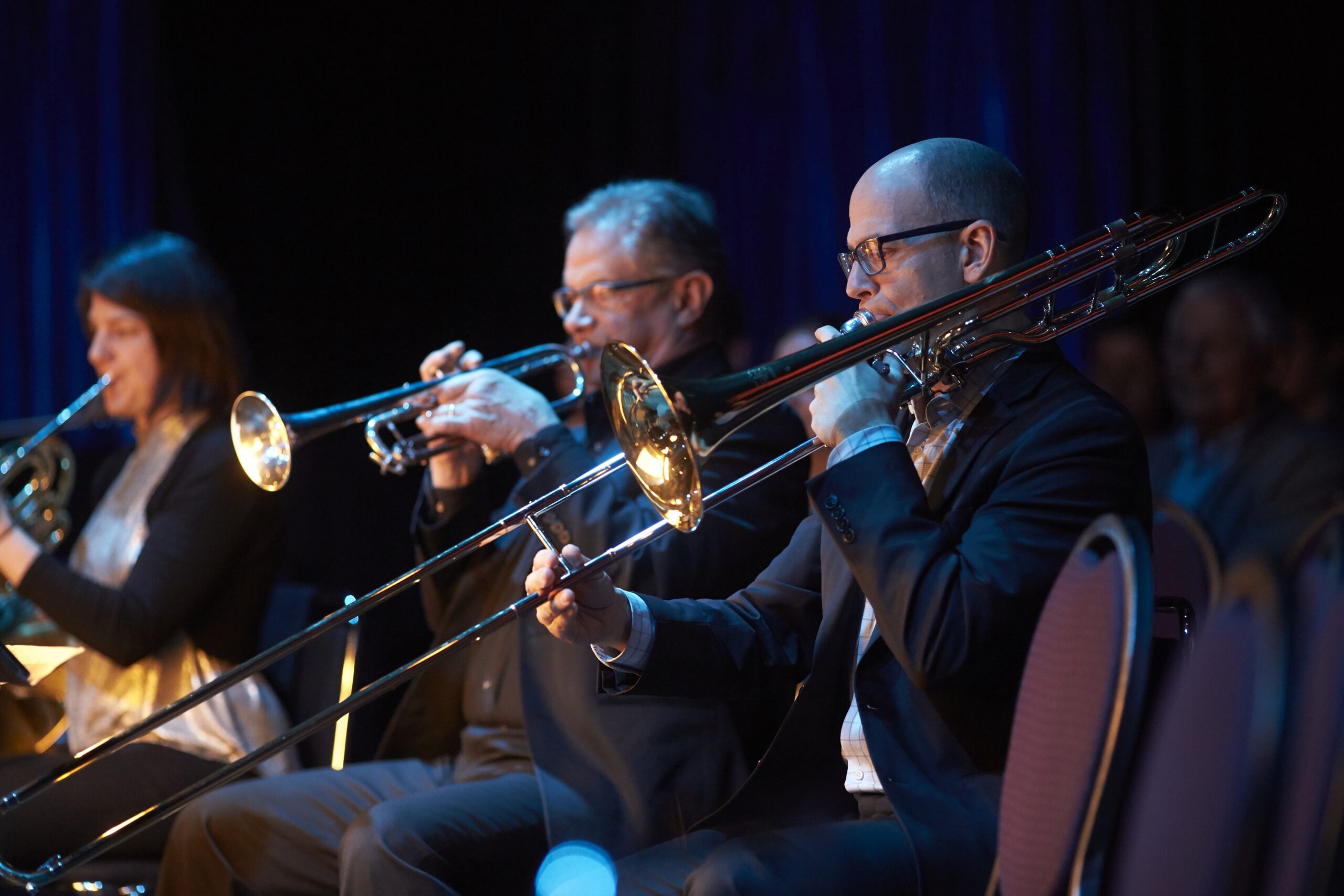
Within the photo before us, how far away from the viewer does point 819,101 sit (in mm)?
4055

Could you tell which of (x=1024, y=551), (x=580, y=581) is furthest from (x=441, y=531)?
(x=1024, y=551)

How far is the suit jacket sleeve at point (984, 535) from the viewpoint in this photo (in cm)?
154

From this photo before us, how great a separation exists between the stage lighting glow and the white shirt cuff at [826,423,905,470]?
756 millimetres

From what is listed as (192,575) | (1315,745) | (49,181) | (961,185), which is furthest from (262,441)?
(49,181)

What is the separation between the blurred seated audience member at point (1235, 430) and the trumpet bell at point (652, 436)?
1355 mm

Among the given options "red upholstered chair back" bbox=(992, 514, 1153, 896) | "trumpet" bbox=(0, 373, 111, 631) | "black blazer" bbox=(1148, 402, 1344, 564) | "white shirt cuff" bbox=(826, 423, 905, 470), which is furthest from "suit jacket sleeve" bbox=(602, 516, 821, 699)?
"trumpet" bbox=(0, 373, 111, 631)

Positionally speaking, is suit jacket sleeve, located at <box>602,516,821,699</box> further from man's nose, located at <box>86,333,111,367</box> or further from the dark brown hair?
man's nose, located at <box>86,333,111,367</box>

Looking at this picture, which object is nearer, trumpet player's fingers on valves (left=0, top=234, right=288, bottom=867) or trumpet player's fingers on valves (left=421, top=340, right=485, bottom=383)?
trumpet player's fingers on valves (left=0, top=234, right=288, bottom=867)

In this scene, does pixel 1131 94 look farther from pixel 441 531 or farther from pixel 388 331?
pixel 388 331

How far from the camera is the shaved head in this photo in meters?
1.93

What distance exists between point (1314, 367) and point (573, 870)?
2139 millimetres

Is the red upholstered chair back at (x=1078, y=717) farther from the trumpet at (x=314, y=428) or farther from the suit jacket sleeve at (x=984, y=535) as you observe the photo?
the trumpet at (x=314, y=428)

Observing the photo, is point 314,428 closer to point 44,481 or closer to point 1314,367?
point 44,481

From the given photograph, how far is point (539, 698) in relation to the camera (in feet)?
7.57
